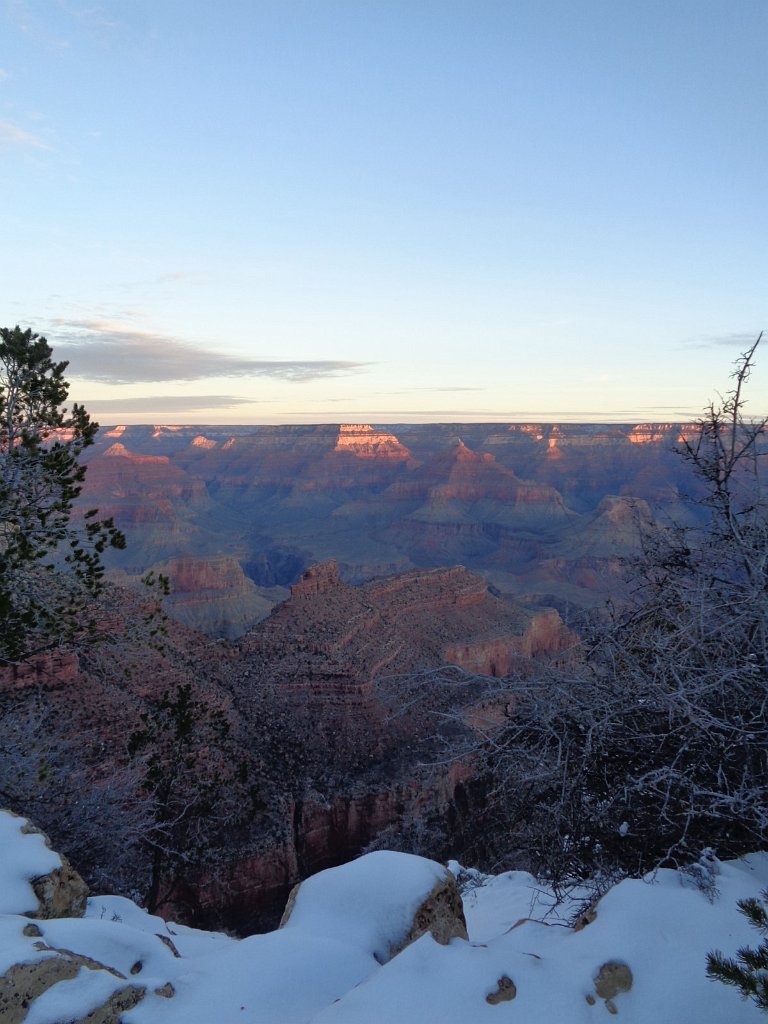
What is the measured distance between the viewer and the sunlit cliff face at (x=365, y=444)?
589 feet

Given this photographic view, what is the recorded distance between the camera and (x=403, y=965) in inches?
147

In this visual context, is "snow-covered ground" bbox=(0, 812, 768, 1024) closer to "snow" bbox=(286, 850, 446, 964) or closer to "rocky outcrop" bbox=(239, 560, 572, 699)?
"snow" bbox=(286, 850, 446, 964)

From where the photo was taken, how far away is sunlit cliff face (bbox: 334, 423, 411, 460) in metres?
180

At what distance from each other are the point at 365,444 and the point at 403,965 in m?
179

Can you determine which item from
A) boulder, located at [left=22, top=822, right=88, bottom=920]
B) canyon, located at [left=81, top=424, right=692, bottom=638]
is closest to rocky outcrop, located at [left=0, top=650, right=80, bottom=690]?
boulder, located at [left=22, top=822, right=88, bottom=920]

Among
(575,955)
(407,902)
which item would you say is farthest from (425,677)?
(575,955)

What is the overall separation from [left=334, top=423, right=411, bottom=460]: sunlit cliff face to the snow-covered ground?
17523cm

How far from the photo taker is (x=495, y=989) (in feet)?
11.5

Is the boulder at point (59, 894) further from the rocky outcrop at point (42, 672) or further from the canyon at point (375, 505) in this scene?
the canyon at point (375, 505)

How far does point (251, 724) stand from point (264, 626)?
8045 mm

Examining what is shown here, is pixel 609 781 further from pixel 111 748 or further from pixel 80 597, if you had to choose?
pixel 111 748

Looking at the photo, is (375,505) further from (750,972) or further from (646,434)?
(750,972)

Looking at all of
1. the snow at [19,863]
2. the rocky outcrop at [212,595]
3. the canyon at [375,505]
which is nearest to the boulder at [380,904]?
the snow at [19,863]

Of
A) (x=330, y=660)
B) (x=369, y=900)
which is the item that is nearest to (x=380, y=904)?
(x=369, y=900)
